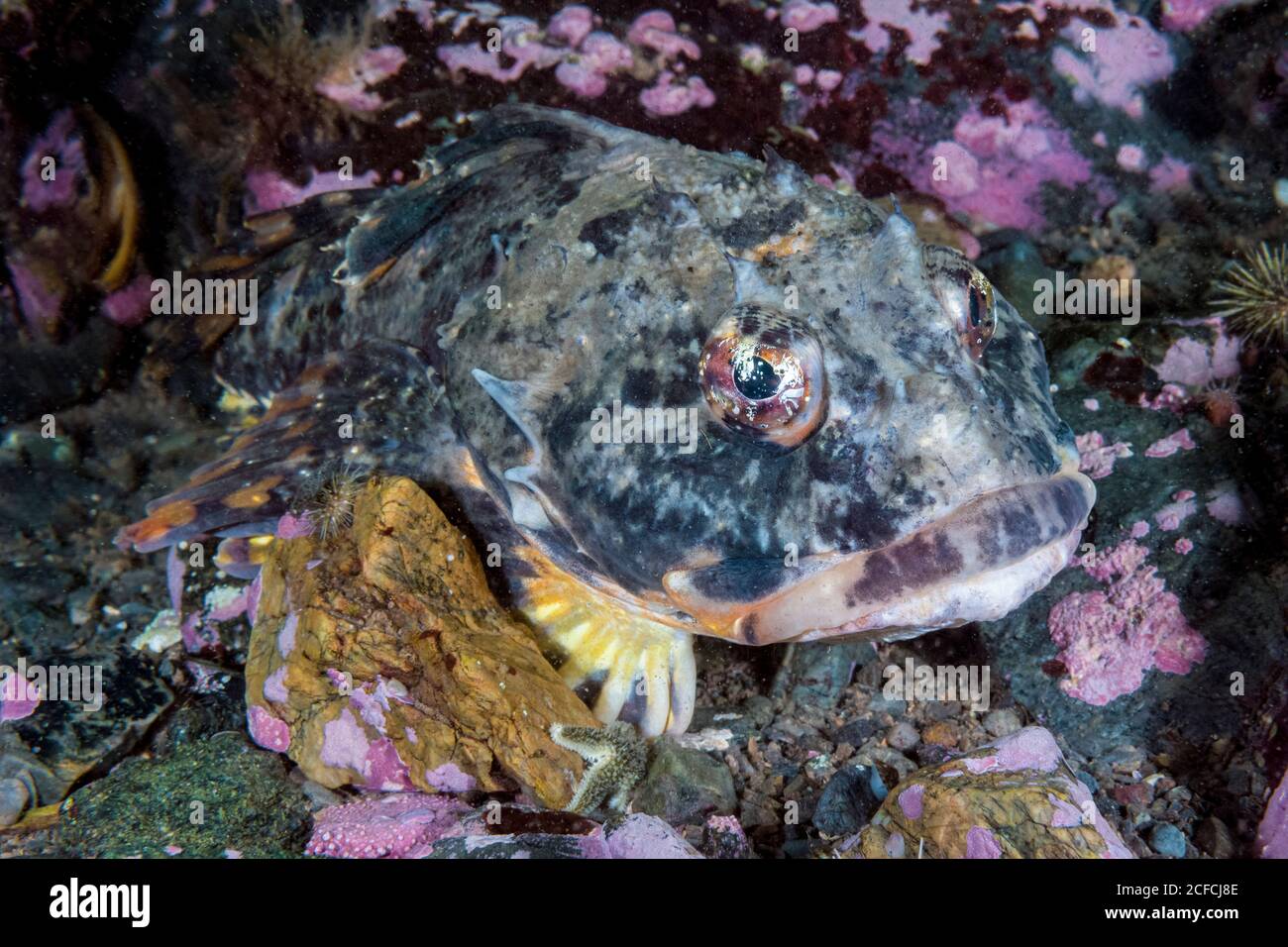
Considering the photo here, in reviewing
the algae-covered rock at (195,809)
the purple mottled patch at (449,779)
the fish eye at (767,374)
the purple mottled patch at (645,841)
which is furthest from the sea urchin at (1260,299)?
the algae-covered rock at (195,809)

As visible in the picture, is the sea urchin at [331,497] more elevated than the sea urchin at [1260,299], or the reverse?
the sea urchin at [1260,299]

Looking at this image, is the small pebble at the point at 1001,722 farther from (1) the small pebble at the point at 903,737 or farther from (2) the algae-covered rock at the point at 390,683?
(2) the algae-covered rock at the point at 390,683

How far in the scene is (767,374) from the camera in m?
2.59

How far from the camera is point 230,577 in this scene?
15.0 feet

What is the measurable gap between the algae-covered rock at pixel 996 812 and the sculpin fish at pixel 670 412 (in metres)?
0.54

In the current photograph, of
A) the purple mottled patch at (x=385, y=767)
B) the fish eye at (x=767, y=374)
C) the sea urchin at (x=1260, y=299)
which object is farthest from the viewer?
the sea urchin at (x=1260, y=299)

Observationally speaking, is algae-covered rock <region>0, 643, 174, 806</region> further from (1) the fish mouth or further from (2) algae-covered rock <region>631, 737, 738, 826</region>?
(1) the fish mouth

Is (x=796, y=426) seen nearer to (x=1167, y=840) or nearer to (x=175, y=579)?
(x=1167, y=840)

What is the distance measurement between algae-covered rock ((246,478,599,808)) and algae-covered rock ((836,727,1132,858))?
4.20 feet

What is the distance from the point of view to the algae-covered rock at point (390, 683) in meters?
3.11

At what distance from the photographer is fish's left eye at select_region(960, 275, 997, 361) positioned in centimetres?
273

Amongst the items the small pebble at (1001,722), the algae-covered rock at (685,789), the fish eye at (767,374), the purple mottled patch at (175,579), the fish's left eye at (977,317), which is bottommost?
the purple mottled patch at (175,579)

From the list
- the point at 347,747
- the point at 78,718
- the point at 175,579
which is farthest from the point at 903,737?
the point at 175,579

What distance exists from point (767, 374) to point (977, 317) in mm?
824
